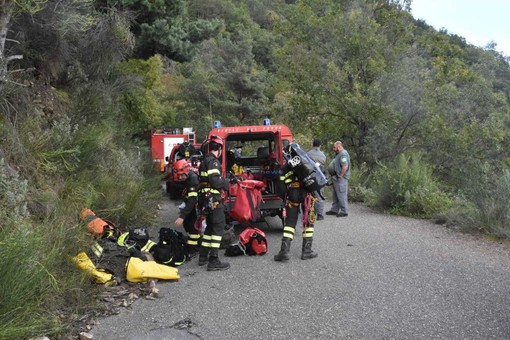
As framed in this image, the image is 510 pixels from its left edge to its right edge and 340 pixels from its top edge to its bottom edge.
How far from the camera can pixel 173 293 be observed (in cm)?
557

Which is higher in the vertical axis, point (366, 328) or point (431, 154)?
point (431, 154)

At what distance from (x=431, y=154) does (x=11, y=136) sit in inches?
534

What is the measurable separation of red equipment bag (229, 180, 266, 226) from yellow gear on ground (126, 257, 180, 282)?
2010 mm

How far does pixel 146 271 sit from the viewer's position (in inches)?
231

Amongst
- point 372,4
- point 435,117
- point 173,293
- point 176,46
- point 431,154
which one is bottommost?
point 173,293

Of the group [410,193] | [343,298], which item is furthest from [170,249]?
[410,193]

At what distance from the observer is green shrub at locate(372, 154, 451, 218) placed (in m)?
10.5

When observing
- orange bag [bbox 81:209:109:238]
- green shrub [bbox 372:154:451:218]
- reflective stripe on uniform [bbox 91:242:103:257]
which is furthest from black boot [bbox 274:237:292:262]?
green shrub [bbox 372:154:451:218]

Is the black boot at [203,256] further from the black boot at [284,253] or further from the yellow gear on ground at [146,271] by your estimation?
the black boot at [284,253]

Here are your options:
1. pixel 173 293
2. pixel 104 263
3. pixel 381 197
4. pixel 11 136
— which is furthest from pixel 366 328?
pixel 381 197

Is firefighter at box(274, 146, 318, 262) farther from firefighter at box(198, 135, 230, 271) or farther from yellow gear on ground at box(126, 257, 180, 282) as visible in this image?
yellow gear on ground at box(126, 257, 180, 282)

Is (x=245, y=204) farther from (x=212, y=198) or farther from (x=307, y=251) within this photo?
(x=307, y=251)

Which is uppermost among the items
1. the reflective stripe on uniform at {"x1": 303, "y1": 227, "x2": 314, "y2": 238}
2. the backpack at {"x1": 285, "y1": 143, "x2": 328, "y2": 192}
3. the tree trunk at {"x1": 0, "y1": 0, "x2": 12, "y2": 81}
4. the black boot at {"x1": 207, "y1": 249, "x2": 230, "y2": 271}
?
the tree trunk at {"x1": 0, "y1": 0, "x2": 12, "y2": 81}

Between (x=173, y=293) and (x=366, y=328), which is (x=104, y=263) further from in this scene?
(x=366, y=328)
